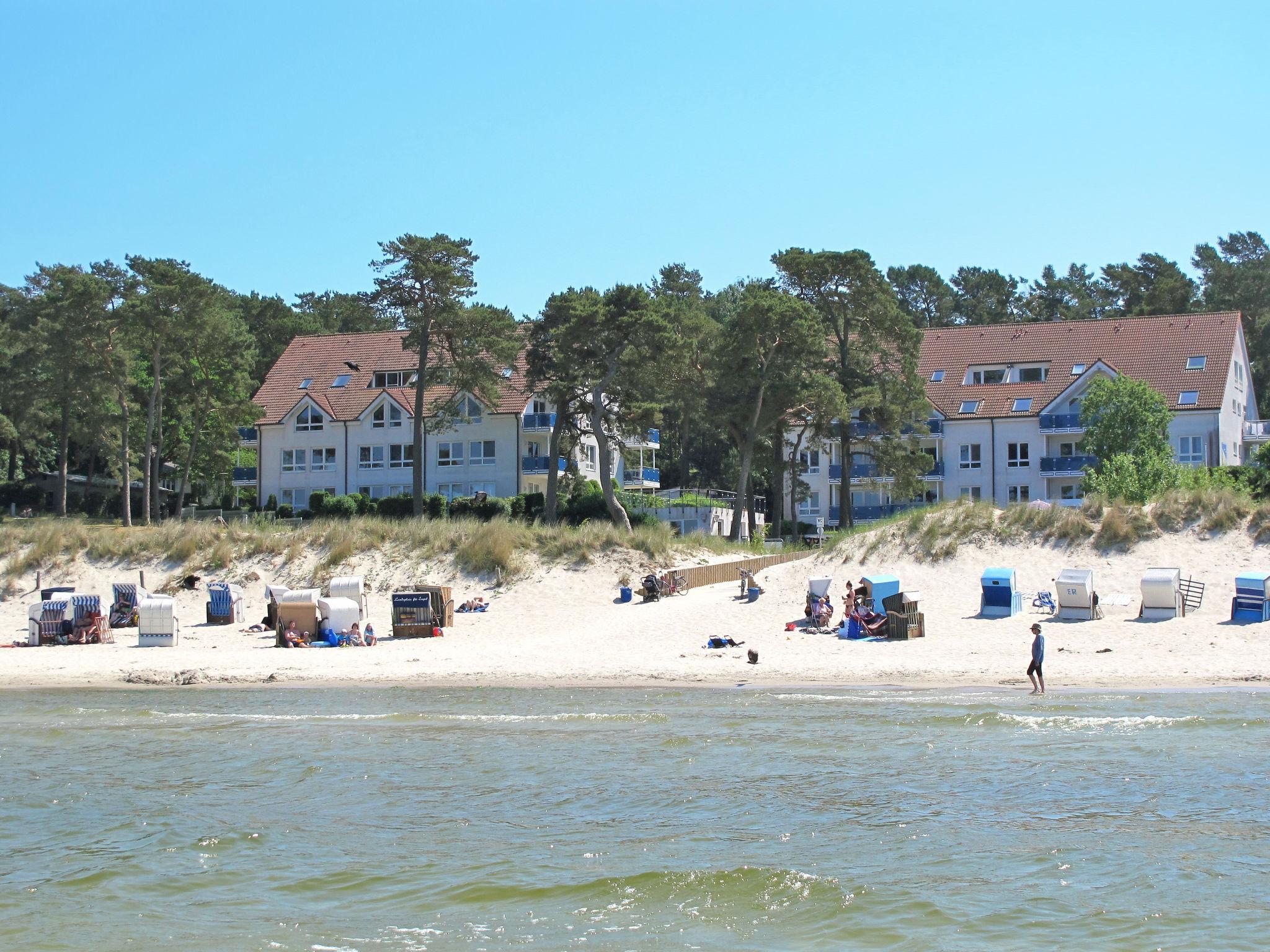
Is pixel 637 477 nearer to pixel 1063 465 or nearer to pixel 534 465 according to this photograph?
pixel 534 465

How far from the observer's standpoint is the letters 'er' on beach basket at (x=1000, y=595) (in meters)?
29.7

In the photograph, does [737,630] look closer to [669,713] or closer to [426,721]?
[669,713]

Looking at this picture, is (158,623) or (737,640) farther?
(158,623)

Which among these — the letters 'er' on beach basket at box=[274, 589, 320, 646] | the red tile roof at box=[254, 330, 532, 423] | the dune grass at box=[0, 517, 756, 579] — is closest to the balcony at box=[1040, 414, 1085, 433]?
the dune grass at box=[0, 517, 756, 579]

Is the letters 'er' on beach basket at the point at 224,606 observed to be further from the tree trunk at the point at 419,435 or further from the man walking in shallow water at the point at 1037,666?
the man walking in shallow water at the point at 1037,666

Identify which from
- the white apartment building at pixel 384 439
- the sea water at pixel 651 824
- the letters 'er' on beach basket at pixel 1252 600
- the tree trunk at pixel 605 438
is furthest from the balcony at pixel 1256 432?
the sea water at pixel 651 824

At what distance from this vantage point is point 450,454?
64.8 m

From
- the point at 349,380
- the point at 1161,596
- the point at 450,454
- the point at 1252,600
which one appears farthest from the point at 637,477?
the point at 1252,600

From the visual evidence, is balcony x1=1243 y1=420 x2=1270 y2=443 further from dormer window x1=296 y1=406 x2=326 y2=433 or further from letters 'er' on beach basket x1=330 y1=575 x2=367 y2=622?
letters 'er' on beach basket x1=330 y1=575 x2=367 y2=622

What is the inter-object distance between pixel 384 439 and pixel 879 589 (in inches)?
1575

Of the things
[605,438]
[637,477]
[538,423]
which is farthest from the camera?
[637,477]

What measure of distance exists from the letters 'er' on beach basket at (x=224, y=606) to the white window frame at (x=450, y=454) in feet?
97.1

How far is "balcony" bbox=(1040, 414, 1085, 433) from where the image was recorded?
5928 cm

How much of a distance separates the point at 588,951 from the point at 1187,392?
54.2 metres
